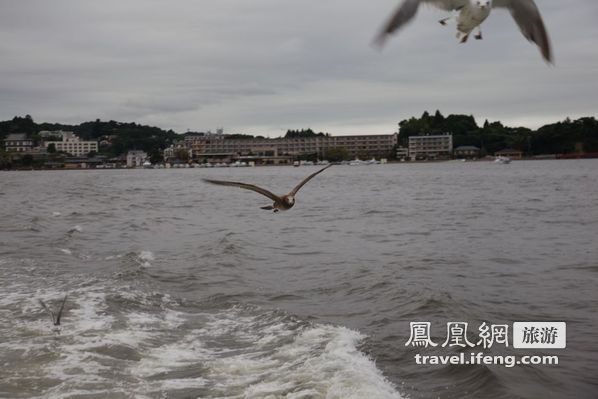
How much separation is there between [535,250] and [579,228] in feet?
20.3

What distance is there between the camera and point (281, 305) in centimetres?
1265

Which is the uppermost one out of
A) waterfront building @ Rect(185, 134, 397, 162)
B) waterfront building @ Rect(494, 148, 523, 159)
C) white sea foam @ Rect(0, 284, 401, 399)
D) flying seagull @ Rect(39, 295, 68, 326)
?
waterfront building @ Rect(185, 134, 397, 162)

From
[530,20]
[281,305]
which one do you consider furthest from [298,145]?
[530,20]

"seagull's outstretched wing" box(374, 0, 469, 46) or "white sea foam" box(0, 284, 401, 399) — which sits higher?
"seagull's outstretched wing" box(374, 0, 469, 46)

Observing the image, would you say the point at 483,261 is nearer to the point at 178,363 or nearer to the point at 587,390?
the point at 587,390

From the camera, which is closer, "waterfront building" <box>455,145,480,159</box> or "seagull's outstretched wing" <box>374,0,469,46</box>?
"seagull's outstretched wing" <box>374,0,469,46</box>

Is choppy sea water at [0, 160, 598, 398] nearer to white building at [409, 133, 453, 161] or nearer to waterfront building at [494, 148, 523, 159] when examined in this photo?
waterfront building at [494, 148, 523, 159]

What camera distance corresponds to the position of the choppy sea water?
849cm

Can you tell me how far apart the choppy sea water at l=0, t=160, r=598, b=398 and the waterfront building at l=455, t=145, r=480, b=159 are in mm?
141543

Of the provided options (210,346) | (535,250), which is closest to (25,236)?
(210,346)

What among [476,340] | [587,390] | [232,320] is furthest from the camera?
[232,320]

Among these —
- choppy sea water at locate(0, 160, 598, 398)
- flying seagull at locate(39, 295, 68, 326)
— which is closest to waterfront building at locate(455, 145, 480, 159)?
choppy sea water at locate(0, 160, 598, 398)

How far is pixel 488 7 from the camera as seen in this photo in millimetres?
4188

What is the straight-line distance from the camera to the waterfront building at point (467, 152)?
164 metres
